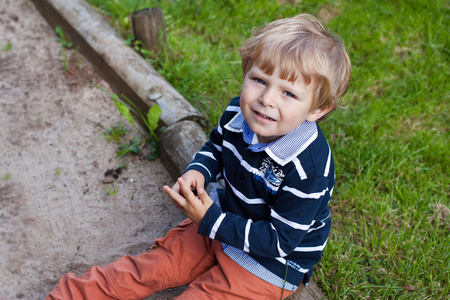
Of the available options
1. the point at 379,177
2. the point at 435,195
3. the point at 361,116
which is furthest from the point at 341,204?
the point at 361,116

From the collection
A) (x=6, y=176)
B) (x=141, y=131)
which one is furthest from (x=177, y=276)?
(x=6, y=176)

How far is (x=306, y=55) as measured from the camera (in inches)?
61.6

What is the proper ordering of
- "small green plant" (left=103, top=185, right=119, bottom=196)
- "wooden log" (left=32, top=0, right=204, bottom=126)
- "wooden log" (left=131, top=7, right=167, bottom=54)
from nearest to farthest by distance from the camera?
"small green plant" (left=103, top=185, right=119, bottom=196) < "wooden log" (left=32, top=0, right=204, bottom=126) < "wooden log" (left=131, top=7, right=167, bottom=54)

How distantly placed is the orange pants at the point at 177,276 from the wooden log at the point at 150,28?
1846 mm

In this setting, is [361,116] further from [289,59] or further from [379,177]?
[289,59]

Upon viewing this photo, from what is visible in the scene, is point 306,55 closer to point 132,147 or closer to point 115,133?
point 132,147

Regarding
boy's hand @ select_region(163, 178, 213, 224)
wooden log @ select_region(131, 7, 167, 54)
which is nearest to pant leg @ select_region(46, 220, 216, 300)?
boy's hand @ select_region(163, 178, 213, 224)

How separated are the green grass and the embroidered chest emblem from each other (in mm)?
676

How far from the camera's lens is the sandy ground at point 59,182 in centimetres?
236

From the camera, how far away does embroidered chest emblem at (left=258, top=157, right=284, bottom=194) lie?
170 centimetres

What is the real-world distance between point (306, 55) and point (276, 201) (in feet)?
1.89

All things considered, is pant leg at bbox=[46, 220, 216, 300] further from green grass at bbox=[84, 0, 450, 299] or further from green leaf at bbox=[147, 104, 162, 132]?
green leaf at bbox=[147, 104, 162, 132]

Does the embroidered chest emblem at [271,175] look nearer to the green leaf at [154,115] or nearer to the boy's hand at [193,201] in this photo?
the boy's hand at [193,201]

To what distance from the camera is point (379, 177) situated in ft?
8.98
